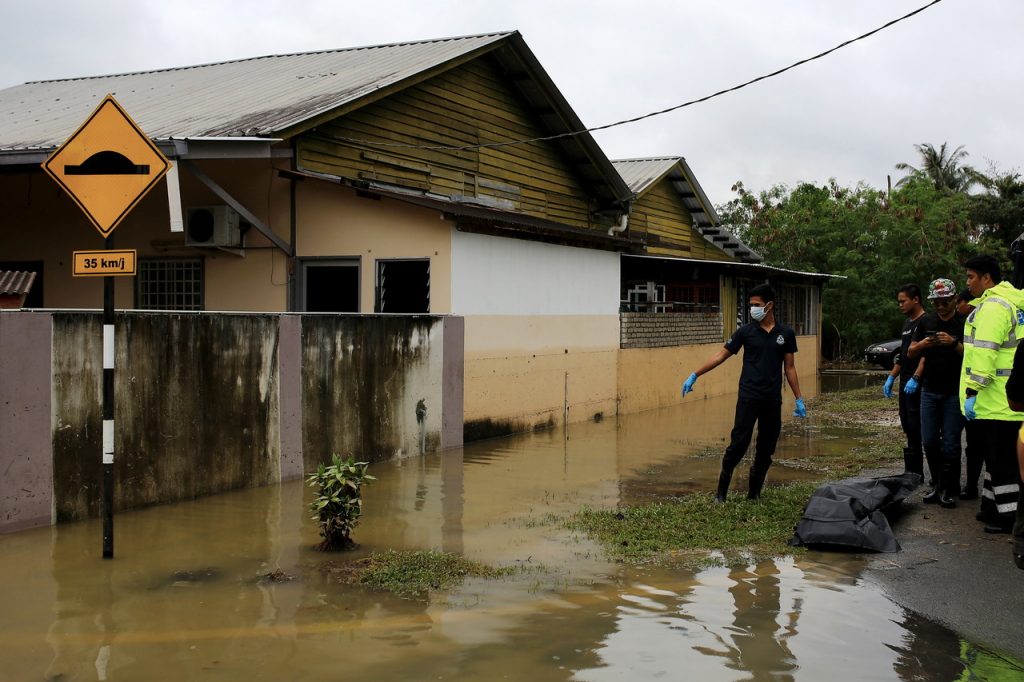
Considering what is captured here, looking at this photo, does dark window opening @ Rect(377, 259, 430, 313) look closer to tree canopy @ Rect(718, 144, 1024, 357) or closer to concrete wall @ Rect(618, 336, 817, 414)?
concrete wall @ Rect(618, 336, 817, 414)

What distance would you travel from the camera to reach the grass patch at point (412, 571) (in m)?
6.38

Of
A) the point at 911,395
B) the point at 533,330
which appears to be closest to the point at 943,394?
the point at 911,395

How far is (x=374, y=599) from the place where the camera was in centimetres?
613

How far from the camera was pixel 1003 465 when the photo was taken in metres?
7.61

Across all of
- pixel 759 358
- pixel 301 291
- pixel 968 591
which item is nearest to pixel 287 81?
pixel 301 291

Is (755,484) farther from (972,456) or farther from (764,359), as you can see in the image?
(972,456)

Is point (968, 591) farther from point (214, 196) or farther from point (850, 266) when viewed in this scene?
point (850, 266)

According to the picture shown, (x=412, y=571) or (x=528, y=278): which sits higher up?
(x=528, y=278)

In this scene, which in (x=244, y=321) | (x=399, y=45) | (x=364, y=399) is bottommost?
(x=364, y=399)

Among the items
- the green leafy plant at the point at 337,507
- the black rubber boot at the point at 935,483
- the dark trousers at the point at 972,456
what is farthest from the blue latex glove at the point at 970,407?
the green leafy plant at the point at 337,507

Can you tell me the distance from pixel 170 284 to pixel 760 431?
9.94 meters

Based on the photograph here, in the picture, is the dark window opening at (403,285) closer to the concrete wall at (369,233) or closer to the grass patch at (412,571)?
the concrete wall at (369,233)

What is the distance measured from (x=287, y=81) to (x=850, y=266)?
912 inches

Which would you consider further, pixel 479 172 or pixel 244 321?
pixel 479 172
